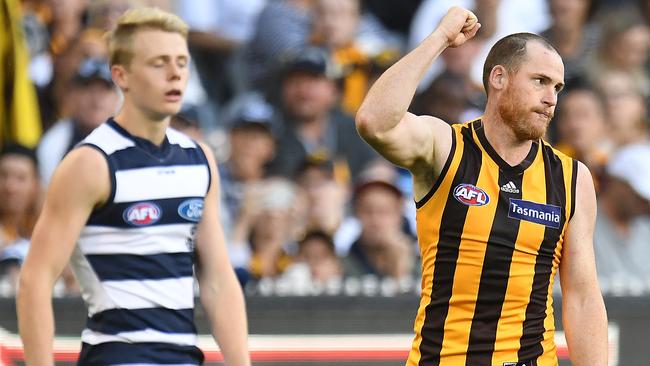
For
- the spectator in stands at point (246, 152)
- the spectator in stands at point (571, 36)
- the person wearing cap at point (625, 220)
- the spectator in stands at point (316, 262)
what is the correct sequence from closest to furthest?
the spectator in stands at point (316, 262) < the person wearing cap at point (625, 220) < the spectator in stands at point (246, 152) < the spectator in stands at point (571, 36)

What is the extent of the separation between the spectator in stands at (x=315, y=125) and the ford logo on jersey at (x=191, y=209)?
4929 millimetres

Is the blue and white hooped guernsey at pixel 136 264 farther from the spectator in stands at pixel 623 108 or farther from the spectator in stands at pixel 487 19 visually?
the spectator in stands at pixel 623 108

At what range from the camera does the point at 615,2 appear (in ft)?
34.3

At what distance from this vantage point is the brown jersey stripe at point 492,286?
464cm

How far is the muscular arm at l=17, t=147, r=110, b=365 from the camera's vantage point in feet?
14.4

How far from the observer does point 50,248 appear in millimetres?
4406

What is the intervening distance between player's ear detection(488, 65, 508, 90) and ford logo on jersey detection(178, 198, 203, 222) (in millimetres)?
1219

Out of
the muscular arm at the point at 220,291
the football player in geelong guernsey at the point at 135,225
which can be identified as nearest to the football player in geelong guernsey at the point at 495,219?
the muscular arm at the point at 220,291

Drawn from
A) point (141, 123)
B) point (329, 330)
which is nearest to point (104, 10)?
point (329, 330)

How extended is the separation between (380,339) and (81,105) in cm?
332

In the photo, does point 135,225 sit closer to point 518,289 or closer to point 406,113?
point 406,113

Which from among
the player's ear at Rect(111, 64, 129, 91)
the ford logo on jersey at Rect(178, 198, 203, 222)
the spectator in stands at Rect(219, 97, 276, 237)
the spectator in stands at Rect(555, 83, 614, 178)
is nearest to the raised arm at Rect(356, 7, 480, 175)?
the ford logo on jersey at Rect(178, 198, 203, 222)

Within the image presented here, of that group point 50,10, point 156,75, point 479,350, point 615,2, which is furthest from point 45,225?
point 615,2

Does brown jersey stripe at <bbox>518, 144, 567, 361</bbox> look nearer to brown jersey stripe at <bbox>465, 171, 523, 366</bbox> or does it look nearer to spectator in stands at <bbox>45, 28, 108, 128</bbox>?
brown jersey stripe at <bbox>465, 171, 523, 366</bbox>
